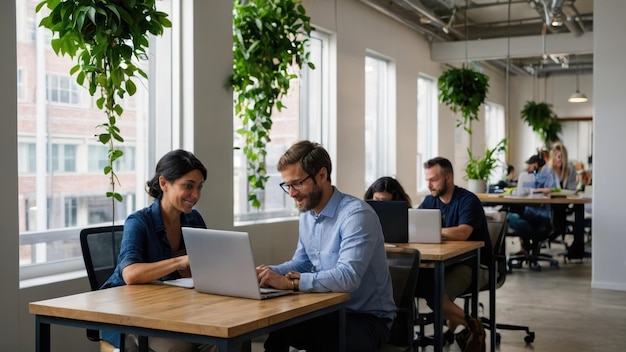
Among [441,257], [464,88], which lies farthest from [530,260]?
A: [441,257]

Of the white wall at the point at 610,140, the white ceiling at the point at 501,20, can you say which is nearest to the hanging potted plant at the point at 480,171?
the white ceiling at the point at 501,20

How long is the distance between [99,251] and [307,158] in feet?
3.65

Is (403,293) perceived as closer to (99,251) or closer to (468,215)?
(99,251)

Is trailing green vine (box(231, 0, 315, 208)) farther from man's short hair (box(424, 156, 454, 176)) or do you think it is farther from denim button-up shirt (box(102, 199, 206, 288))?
denim button-up shirt (box(102, 199, 206, 288))

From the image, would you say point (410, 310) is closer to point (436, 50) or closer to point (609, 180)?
point (609, 180)

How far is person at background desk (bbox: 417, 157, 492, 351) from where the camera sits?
194 inches

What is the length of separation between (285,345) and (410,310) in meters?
0.61

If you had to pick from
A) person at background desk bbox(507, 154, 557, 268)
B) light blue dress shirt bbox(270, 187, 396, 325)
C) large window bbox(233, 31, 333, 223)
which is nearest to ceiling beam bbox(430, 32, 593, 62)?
person at background desk bbox(507, 154, 557, 268)

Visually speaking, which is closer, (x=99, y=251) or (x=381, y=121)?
(x=99, y=251)

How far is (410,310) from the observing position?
11.7 feet

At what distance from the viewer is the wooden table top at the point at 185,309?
2.45m

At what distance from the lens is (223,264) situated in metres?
2.88

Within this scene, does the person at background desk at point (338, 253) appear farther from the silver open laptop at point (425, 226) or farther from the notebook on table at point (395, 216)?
the silver open laptop at point (425, 226)

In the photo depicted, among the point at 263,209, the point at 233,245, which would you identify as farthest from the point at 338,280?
the point at 263,209
